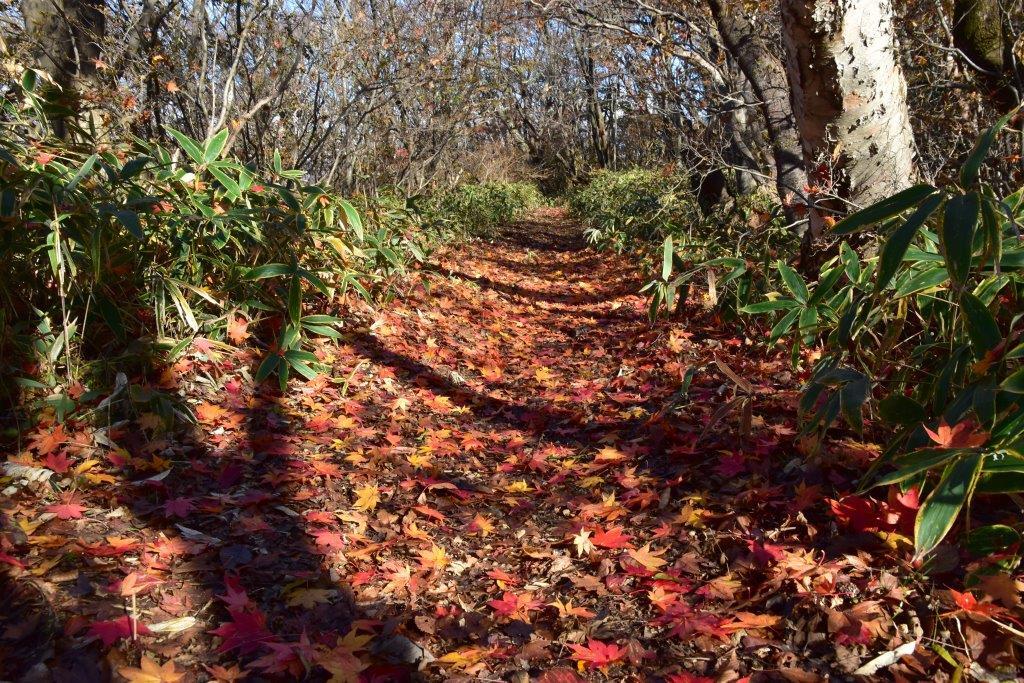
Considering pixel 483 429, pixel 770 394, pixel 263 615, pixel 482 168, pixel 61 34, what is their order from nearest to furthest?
pixel 263 615 < pixel 770 394 < pixel 483 429 < pixel 61 34 < pixel 482 168

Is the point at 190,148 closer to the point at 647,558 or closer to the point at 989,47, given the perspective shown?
the point at 647,558

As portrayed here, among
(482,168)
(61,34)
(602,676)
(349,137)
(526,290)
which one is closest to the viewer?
(602,676)

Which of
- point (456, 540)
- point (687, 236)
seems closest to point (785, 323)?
point (456, 540)

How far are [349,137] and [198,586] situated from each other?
7.22 meters

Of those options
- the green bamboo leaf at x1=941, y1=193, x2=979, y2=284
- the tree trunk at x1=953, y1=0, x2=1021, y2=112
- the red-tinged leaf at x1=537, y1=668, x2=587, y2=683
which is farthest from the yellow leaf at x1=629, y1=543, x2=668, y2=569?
the tree trunk at x1=953, y1=0, x2=1021, y2=112

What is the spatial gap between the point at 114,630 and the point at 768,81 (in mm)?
6781

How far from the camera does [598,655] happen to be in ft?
5.56

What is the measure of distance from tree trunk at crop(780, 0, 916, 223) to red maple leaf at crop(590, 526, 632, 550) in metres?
2.40

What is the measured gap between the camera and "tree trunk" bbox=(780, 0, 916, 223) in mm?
3521

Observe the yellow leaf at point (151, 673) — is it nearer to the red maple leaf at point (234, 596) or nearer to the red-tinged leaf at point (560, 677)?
the red maple leaf at point (234, 596)

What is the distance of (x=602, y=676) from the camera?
5.42 feet

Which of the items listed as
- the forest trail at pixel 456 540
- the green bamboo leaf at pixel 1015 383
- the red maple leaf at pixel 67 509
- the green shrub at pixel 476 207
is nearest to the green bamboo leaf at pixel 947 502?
the green bamboo leaf at pixel 1015 383

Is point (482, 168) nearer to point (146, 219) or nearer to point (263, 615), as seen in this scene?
point (146, 219)

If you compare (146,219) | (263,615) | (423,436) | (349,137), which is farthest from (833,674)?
(349,137)
